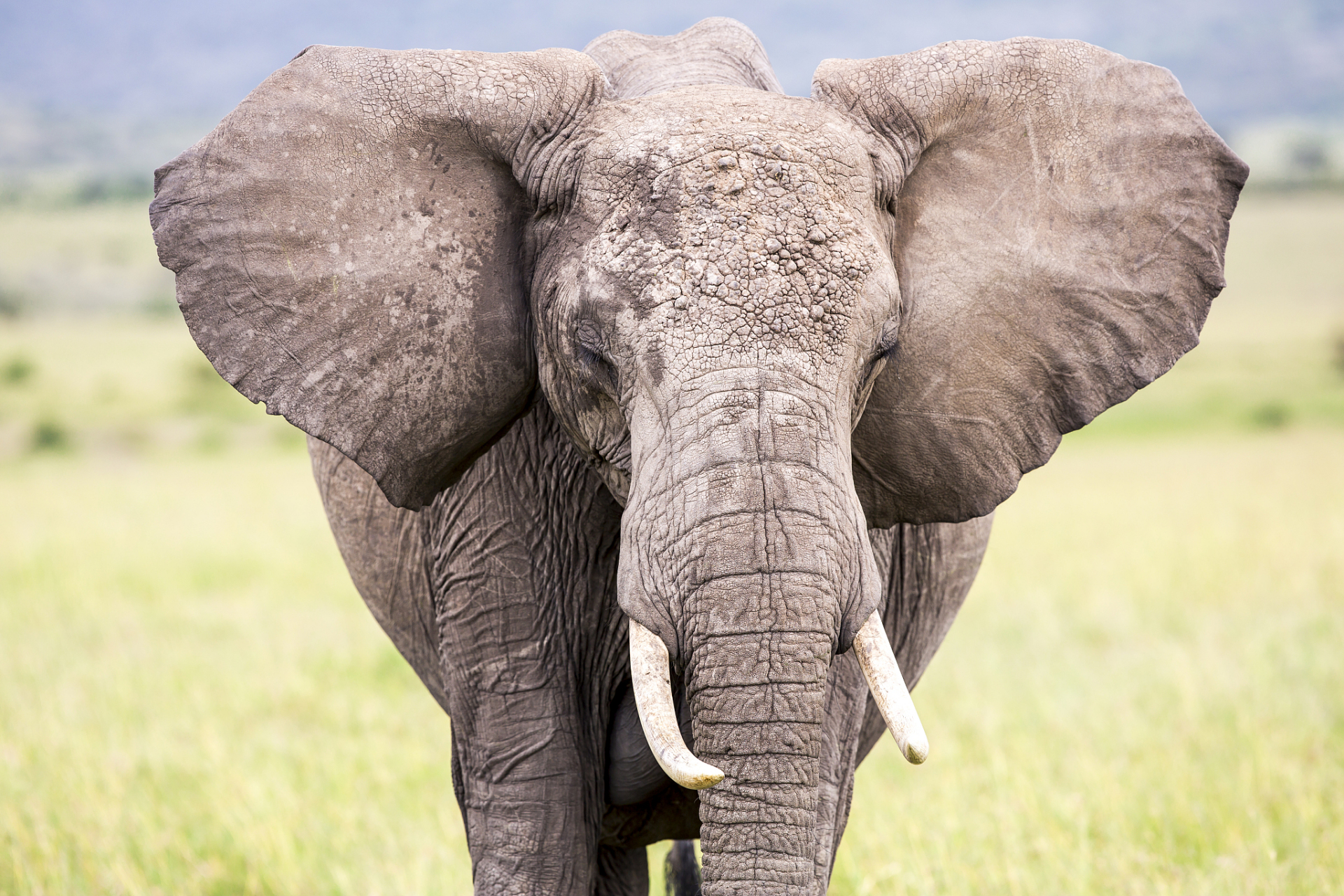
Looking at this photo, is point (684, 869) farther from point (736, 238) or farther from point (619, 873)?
point (736, 238)

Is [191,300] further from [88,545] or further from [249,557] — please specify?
[88,545]

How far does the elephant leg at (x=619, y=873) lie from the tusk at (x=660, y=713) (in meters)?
1.53

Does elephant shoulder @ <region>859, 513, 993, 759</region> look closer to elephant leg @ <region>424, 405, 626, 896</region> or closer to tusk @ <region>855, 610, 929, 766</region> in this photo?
elephant leg @ <region>424, 405, 626, 896</region>

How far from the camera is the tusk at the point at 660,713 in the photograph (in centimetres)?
206

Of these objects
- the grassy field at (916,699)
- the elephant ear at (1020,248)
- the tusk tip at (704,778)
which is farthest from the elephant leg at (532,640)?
the grassy field at (916,699)

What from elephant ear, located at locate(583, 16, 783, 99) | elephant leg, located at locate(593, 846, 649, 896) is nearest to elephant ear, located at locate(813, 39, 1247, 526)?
elephant ear, located at locate(583, 16, 783, 99)

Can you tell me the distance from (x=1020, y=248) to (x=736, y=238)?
733mm

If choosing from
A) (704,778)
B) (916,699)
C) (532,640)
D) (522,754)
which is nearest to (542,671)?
(532,640)

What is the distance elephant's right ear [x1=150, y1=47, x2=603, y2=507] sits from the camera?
2.53m

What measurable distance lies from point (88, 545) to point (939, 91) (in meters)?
10.7

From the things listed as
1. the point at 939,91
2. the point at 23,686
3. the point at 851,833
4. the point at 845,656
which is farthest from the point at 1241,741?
the point at 23,686

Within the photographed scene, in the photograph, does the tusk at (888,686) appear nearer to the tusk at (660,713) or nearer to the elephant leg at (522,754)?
the tusk at (660,713)

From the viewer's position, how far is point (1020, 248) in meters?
2.66

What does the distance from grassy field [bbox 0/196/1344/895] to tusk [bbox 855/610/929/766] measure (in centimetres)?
229
